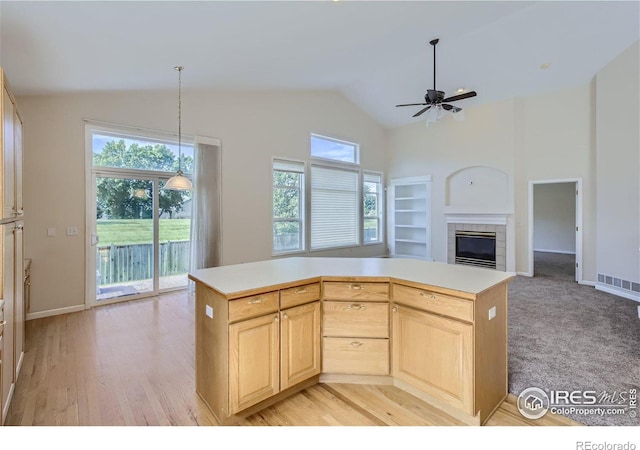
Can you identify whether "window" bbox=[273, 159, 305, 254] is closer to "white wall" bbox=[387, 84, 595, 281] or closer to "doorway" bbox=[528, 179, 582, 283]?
"white wall" bbox=[387, 84, 595, 281]

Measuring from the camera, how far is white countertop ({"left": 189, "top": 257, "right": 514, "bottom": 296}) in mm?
1981

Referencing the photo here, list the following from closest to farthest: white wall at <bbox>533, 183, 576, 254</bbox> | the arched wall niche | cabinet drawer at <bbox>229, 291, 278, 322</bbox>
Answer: cabinet drawer at <bbox>229, 291, 278, 322</bbox>
the arched wall niche
white wall at <bbox>533, 183, 576, 254</bbox>

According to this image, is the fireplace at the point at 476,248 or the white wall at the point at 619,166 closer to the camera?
the white wall at the point at 619,166

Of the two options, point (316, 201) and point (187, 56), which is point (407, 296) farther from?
point (316, 201)

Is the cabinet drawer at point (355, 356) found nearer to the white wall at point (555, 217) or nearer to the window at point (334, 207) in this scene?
the window at point (334, 207)

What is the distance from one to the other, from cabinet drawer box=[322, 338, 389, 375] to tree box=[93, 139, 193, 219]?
384 cm

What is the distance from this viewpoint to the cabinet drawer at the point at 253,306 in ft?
6.03

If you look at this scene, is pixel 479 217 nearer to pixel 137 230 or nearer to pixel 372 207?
pixel 372 207

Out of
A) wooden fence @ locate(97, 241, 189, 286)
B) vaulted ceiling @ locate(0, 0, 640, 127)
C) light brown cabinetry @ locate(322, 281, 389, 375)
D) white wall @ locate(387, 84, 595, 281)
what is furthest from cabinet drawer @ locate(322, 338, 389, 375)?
white wall @ locate(387, 84, 595, 281)

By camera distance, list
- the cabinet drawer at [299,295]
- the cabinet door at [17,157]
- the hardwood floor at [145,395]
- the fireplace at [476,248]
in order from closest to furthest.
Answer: the hardwood floor at [145,395] < the cabinet drawer at [299,295] < the cabinet door at [17,157] < the fireplace at [476,248]

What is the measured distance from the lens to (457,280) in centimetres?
208

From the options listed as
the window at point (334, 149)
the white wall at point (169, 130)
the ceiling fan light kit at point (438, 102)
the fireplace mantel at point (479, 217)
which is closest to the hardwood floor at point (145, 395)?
the white wall at point (169, 130)

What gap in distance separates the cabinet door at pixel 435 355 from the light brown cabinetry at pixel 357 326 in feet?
0.33
